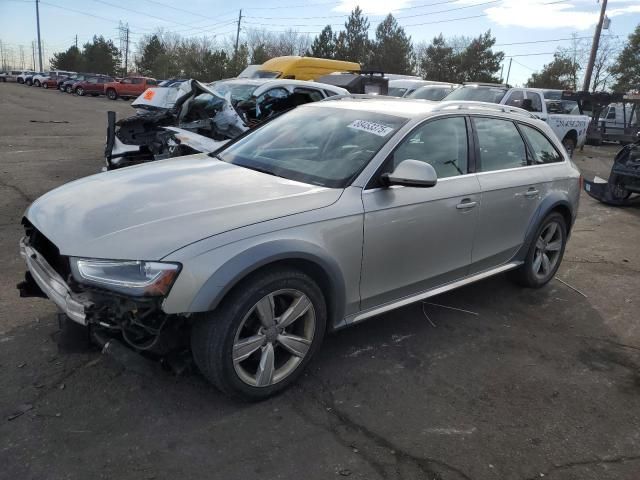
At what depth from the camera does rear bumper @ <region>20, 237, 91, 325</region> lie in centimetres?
267

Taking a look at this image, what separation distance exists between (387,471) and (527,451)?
792 mm

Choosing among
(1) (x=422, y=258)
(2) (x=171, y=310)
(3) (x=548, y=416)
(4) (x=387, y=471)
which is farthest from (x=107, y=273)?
(3) (x=548, y=416)

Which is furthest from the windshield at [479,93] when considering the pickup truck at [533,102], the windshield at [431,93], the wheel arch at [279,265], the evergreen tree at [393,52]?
the evergreen tree at [393,52]

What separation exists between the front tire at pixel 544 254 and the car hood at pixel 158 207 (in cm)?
247

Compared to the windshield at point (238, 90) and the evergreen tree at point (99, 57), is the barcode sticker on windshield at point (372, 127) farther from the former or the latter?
the evergreen tree at point (99, 57)

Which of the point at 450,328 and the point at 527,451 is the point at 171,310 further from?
the point at 450,328

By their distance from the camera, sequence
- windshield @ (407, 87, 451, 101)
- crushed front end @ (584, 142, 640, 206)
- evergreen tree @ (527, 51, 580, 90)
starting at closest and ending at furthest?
crushed front end @ (584, 142, 640, 206), windshield @ (407, 87, 451, 101), evergreen tree @ (527, 51, 580, 90)

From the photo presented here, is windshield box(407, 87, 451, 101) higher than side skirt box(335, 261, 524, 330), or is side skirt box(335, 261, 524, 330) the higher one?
windshield box(407, 87, 451, 101)

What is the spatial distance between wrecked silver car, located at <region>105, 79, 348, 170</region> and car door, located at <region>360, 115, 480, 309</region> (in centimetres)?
323

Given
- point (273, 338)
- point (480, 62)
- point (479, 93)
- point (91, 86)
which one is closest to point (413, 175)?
point (273, 338)

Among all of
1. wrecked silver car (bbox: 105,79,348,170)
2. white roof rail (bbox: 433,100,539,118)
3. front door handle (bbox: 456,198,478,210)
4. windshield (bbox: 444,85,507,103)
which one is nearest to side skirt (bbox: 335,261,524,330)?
front door handle (bbox: 456,198,478,210)

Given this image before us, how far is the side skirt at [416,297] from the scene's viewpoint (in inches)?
133

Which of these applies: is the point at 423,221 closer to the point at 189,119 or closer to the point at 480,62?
the point at 189,119

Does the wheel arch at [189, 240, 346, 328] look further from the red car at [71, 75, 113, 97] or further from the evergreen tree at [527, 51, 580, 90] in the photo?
the evergreen tree at [527, 51, 580, 90]
